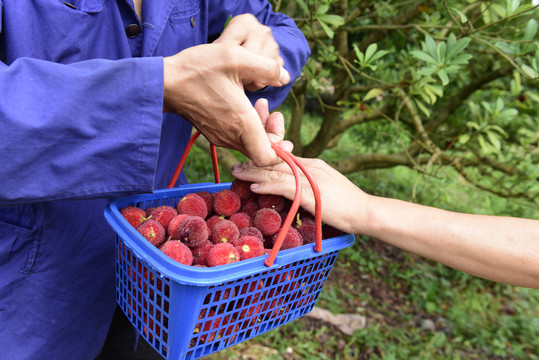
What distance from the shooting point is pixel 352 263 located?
3729mm

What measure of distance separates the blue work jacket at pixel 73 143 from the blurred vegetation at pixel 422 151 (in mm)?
1197

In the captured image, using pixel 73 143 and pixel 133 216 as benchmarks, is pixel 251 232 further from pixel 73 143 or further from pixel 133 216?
pixel 73 143

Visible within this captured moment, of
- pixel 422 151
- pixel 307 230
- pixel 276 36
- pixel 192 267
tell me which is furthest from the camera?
pixel 422 151

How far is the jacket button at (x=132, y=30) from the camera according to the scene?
Result: 3.71 feet

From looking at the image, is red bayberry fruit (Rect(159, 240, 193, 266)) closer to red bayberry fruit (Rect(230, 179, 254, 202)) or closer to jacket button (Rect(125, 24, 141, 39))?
red bayberry fruit (Rect(230, 179, 254, 202))

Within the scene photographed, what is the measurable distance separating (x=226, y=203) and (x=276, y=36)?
2.12 feet

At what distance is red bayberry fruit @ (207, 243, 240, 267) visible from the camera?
3.02 feet

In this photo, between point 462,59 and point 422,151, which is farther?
point 422,151

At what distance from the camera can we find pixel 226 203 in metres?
1.17

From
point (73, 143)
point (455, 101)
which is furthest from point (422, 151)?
point (73, 143)

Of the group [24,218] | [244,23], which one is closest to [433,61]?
[244,23]

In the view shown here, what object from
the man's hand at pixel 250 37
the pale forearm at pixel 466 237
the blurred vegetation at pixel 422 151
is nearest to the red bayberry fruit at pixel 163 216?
the man's hand at pixel 250 37

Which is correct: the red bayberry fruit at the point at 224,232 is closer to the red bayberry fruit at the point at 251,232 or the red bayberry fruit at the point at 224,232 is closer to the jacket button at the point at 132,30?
the red bayberry fruit at the point at 251,232

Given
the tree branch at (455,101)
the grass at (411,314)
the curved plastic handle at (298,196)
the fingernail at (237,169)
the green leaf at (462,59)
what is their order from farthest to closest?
the tree branch at (455,101), the grass at (411,314), the green leaf at (462,59), the fingernail at (237,169), the curved plastic handle at (298,196)
